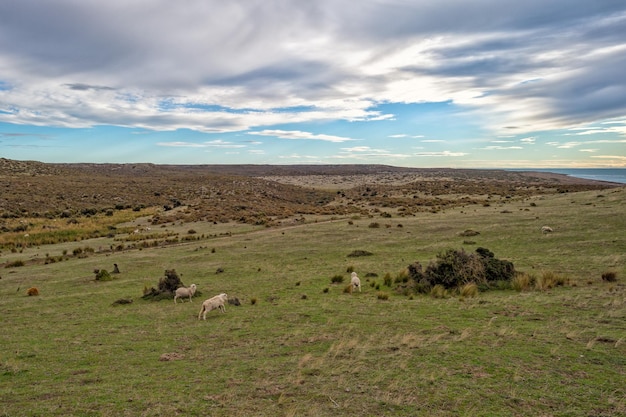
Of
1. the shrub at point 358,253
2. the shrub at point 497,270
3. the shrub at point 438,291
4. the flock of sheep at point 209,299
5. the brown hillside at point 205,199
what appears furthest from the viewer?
the brown hillside at point 205,199

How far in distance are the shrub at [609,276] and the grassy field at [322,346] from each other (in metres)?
0.39

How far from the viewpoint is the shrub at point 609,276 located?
601 inches

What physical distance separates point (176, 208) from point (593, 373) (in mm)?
67546

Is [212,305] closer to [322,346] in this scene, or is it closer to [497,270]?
[322,346]

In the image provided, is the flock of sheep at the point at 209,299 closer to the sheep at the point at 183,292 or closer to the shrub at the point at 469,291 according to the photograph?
the sheep at the point at 183,292

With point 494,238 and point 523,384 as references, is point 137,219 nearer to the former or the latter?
point 494,238

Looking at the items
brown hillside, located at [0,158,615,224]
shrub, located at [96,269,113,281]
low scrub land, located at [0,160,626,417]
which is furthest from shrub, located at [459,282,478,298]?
brown hillside, located at [0,158,615,224]

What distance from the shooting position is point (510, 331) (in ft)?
35.7

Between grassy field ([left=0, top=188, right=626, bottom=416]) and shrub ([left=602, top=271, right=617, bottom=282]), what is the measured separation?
1.29 ft

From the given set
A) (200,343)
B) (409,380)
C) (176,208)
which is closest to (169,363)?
(200,343)

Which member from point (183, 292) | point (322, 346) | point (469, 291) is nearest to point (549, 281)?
point (469, 291)

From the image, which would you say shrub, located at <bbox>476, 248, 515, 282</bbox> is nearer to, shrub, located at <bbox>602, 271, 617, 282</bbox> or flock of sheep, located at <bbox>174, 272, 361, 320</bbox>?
shrub, located at <bbox>602, 271, 617, 282</bbox>

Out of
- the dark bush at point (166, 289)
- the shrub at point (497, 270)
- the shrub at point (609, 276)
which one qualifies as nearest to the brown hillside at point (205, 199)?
the dark bush at point (166, 289)

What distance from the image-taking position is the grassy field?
300 inches
